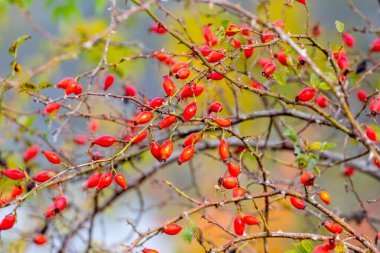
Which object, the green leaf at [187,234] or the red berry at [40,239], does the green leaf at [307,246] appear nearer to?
the green leaf at [187,234]

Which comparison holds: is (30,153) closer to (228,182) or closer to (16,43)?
(16,43)

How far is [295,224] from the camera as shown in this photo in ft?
29.2

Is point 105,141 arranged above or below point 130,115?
above

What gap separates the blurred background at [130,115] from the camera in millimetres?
3068

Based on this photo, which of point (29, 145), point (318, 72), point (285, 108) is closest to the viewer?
point (318, 72)

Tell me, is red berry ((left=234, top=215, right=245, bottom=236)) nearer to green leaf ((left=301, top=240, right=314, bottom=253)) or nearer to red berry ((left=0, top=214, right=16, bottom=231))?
green leaf ((left=301, top=240, right=314, bottom=253))

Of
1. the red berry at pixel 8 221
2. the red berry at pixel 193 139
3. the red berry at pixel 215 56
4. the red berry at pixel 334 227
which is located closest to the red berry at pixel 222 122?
the red berry at pixel 193 139

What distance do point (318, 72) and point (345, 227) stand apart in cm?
50

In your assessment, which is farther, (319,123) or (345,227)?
(319,123)

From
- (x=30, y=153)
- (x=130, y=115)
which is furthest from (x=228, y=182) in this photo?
(x=130, y=115)

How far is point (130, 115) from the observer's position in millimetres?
3469

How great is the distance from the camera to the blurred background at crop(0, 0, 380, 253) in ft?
10.1

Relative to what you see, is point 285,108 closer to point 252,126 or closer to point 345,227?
point 345,227

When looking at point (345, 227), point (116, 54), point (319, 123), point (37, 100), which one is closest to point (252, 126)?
point (116, 54)
